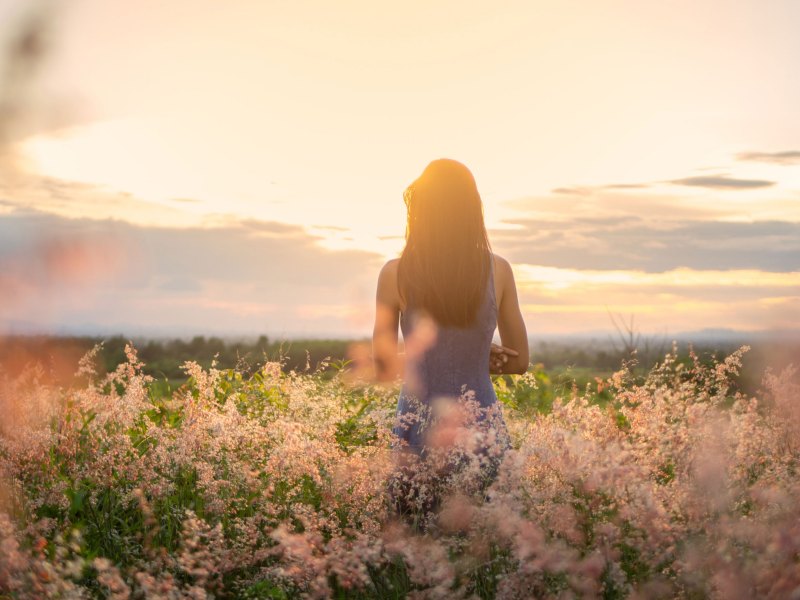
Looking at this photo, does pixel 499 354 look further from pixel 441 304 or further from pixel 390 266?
pixel 390 266

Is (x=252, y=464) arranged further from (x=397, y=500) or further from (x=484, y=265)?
(x=484, y=265)

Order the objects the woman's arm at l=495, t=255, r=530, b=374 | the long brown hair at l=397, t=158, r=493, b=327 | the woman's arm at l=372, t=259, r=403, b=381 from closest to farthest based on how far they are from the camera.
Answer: the long brown hair at l=397, t=158, r=493, b=327, the woman's arm at l=372, t=259, r=403, b=381, the woman's arm at l=495, t=255, r=530, b=374

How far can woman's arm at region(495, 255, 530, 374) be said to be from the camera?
409 cm

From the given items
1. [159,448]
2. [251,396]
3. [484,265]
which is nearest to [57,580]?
[159,448]

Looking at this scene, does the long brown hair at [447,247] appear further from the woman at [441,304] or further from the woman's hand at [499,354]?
the woman's hand at [499,354]

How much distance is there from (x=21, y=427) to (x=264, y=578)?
197 cm

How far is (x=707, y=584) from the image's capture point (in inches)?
95.0

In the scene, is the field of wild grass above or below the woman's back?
below

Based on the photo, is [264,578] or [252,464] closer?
[264,578]

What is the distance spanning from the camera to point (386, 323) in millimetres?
3998

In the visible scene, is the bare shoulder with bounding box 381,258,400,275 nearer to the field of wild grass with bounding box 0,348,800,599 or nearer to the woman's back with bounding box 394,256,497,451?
the woman's back with bounding box 394,256,497,451

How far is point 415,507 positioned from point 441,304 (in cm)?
102

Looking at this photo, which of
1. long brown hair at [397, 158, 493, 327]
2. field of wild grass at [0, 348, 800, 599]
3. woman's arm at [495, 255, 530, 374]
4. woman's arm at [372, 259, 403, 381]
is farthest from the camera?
woman's arm at [495, 255, 530, 374]

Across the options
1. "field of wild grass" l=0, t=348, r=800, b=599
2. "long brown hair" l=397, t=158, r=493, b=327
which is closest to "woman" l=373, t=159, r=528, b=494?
"long brown hair" l=397, t=158, r=493, b=327
